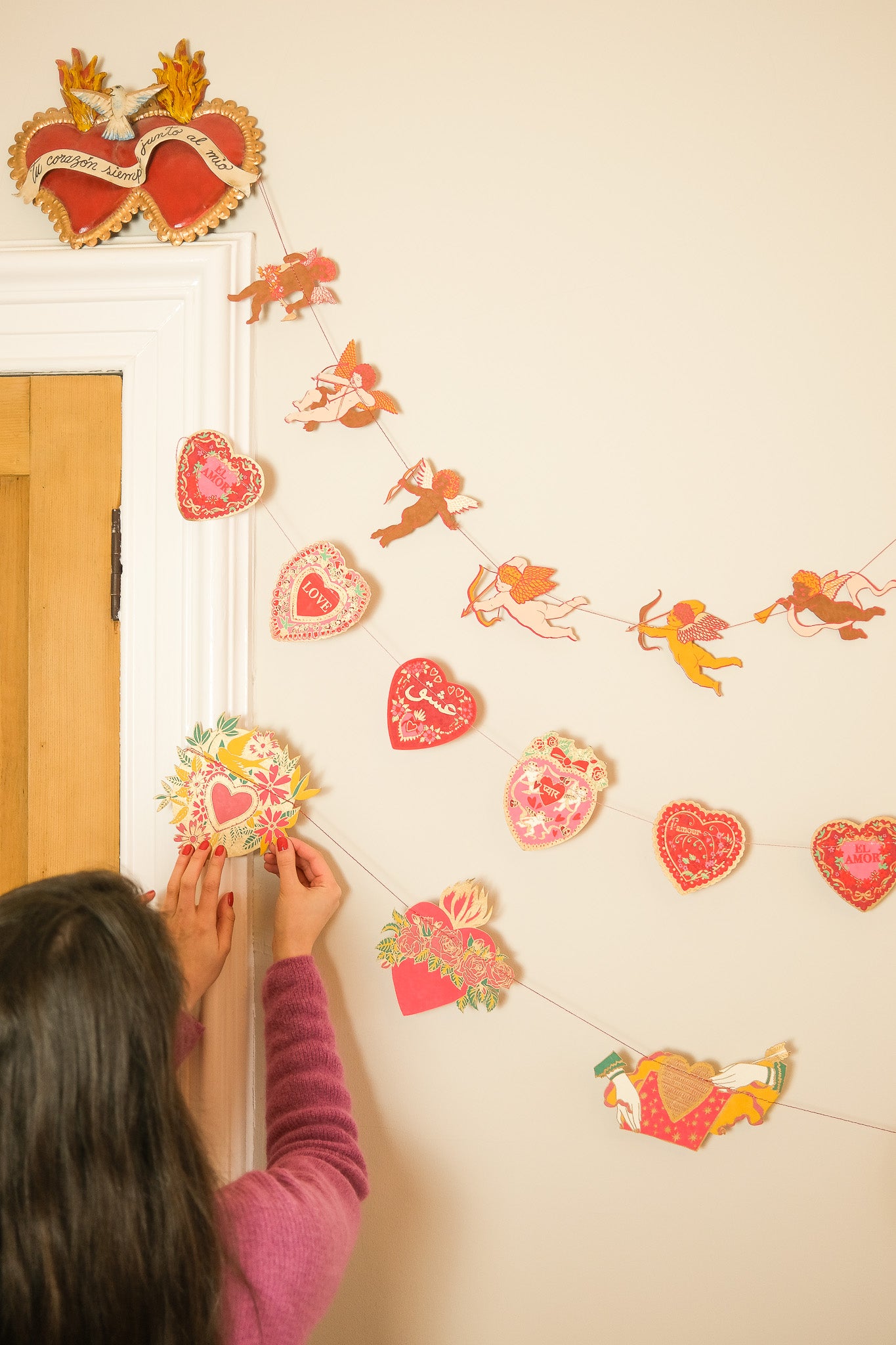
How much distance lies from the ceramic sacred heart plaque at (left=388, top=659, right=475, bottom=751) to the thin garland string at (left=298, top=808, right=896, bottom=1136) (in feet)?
0.45

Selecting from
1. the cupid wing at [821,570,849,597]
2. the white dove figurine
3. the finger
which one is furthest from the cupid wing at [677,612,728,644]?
the white dove figurine

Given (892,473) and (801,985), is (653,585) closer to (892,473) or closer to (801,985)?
(892,473)

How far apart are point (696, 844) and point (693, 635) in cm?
23

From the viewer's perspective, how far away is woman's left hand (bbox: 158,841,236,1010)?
0.87 meters

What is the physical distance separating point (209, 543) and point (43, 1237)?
652 mm

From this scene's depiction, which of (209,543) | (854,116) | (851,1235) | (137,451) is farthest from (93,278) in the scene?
(851,1235)

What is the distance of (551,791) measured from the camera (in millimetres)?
895

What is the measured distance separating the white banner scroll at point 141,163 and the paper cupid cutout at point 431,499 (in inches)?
14.8

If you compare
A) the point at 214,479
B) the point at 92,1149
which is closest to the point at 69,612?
the point at 214,479

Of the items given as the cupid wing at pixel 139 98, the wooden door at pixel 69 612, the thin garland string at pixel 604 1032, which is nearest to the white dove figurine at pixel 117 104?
the cupid wing at pixel 139 98

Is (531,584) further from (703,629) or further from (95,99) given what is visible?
(95,99)

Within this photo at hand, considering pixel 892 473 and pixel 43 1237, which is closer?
pixel 43 1237

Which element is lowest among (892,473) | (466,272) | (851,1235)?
(851,1235)

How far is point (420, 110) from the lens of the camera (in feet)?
3.00
